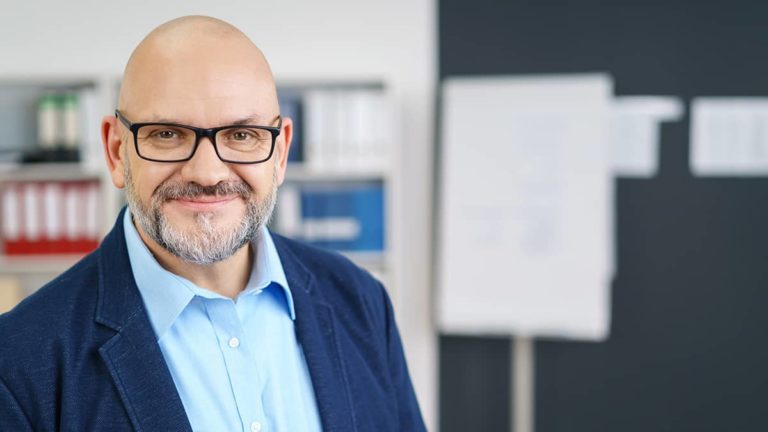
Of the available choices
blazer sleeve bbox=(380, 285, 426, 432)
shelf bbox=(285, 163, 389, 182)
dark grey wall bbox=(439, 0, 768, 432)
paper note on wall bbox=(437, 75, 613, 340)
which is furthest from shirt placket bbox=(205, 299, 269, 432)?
dark grey wall bbox=(439, 0, 768, 432)

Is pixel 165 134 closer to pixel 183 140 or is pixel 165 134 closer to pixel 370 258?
pixel 183 140

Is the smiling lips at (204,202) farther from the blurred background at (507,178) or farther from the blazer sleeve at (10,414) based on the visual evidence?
the blurred background at (507,178)

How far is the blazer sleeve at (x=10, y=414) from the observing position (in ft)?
3.16

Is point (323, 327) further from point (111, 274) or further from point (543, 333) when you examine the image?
point (543, 333)

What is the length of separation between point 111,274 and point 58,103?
2.48 metres

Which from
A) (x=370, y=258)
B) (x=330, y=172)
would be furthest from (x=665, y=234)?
(x=330, y=172)

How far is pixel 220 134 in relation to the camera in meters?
1.09

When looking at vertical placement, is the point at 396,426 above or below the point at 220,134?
below

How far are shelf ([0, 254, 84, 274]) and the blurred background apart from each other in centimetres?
Answer: 1

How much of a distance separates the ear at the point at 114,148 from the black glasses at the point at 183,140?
6 centimetres

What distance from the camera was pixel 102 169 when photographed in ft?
10.6

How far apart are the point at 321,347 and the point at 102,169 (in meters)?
2.34

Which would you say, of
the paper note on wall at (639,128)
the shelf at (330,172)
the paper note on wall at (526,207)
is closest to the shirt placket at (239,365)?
the shelf at (330,172)

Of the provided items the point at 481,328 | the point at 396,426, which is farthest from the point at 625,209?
the point at 396,426
